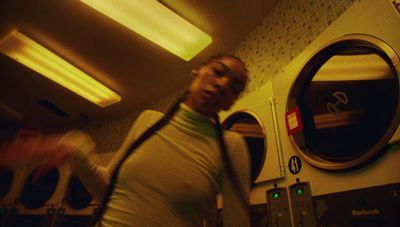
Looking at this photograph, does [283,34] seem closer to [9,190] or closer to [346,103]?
[346,103]

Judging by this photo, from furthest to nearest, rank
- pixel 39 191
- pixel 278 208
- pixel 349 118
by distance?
pixel 39 191 → pixel 278 208 → pixel 349 118

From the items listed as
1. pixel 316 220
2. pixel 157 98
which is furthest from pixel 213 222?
pixel 157 98

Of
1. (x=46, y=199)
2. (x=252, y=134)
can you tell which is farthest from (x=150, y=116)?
(x=46, y=199)

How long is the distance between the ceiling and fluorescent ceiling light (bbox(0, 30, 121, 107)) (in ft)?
0.25

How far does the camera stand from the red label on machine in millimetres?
1122

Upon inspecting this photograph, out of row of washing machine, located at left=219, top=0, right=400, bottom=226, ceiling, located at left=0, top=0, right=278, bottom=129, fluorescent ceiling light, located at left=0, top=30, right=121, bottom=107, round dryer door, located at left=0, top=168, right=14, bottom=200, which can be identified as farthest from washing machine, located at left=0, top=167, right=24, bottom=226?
row of washing machine, located at left=219, top=0, right=400, bottom=226

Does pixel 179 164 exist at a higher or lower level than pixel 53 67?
lower

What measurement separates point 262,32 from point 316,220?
132cm

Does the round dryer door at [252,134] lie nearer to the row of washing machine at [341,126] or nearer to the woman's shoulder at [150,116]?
the row of washing machine at [341,126]

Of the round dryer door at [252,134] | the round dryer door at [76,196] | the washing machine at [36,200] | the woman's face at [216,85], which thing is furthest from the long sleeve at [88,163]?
the washing machine at [36,200]

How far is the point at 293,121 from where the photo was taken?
45.5 inches

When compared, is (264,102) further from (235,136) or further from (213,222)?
(213,222)

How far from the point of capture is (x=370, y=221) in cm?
78

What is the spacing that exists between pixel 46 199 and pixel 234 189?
3.76 meters
